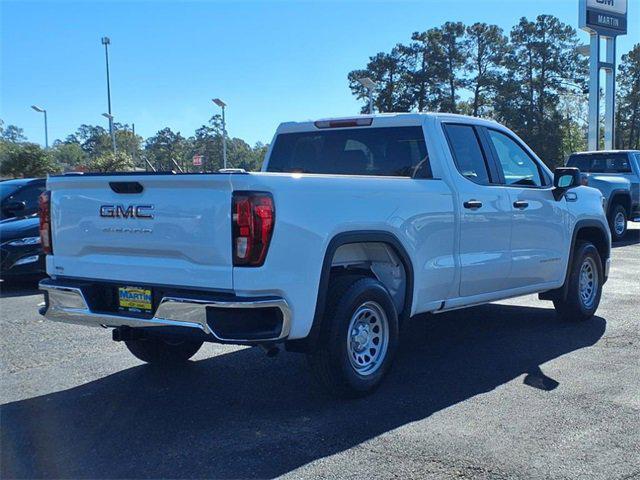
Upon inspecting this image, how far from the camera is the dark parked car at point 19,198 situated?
11219 mm

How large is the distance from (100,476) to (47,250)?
2052 mm

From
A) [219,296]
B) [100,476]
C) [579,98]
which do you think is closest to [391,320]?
[219,296]

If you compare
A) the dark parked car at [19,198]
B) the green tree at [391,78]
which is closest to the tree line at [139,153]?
the green tree at [391,78]

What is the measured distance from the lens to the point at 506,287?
6711 mm

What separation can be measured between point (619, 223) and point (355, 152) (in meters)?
12.6

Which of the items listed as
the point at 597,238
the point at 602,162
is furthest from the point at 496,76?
the point at 597,238

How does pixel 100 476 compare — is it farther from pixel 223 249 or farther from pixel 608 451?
pixel 608 451

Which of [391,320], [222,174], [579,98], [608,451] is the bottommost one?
[608,451]

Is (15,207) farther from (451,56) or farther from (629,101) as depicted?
(629,101)

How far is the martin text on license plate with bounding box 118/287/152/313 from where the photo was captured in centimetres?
471

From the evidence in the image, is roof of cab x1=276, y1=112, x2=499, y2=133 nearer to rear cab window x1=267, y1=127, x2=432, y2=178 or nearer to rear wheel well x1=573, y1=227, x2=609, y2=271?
rear cab window x1=267, y1=127, x2=432, y2=178

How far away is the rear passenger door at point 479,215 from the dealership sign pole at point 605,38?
23.1m

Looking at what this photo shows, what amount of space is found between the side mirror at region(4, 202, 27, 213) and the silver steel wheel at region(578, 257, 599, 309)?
8213mm

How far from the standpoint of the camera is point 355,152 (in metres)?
6.47
